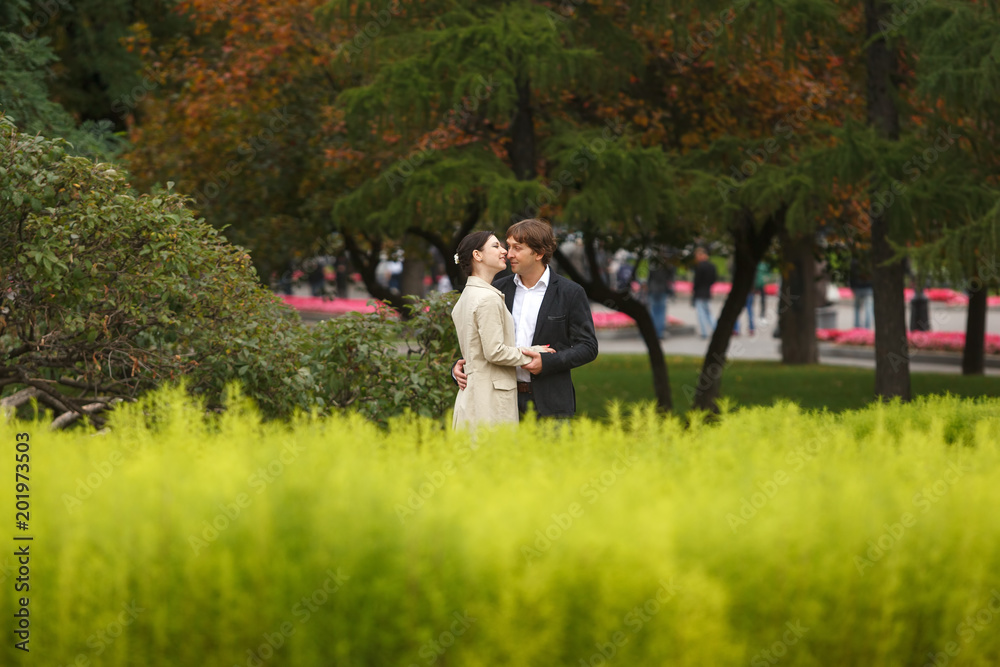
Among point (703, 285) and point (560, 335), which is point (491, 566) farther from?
point (703, 285)

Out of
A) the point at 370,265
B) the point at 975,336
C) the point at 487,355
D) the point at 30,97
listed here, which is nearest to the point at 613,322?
the point at 975,336

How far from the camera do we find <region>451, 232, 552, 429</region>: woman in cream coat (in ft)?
17.6

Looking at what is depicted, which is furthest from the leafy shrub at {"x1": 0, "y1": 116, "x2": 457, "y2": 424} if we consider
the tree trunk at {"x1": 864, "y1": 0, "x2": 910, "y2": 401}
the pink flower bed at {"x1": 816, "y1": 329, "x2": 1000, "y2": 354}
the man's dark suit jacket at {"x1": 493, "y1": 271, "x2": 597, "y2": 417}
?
the pink flower bed at {"x1": 816, "y1": 329, "x2": 1000, "y2": 354}

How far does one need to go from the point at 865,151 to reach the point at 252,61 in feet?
26.1

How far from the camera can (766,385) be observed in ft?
56.2

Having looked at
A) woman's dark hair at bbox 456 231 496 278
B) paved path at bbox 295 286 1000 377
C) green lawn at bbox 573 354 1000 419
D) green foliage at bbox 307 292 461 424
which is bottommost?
green lawn at bbox 573 354 1000 419

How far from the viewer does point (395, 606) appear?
293 centimetres

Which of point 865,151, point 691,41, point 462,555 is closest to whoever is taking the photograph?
point 462,555

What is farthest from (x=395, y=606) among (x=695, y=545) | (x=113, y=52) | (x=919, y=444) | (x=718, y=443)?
(x=113, y=52)

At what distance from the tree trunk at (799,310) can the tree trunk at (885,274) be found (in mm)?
6463

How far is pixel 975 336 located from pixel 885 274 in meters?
7.91

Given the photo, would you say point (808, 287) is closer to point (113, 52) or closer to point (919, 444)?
point (113, 52)

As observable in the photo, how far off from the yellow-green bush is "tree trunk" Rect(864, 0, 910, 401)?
27.5 feet

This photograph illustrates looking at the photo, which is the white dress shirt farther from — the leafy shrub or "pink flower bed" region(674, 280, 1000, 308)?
"pink flower bed" region(674, 280, 1000, 308)
